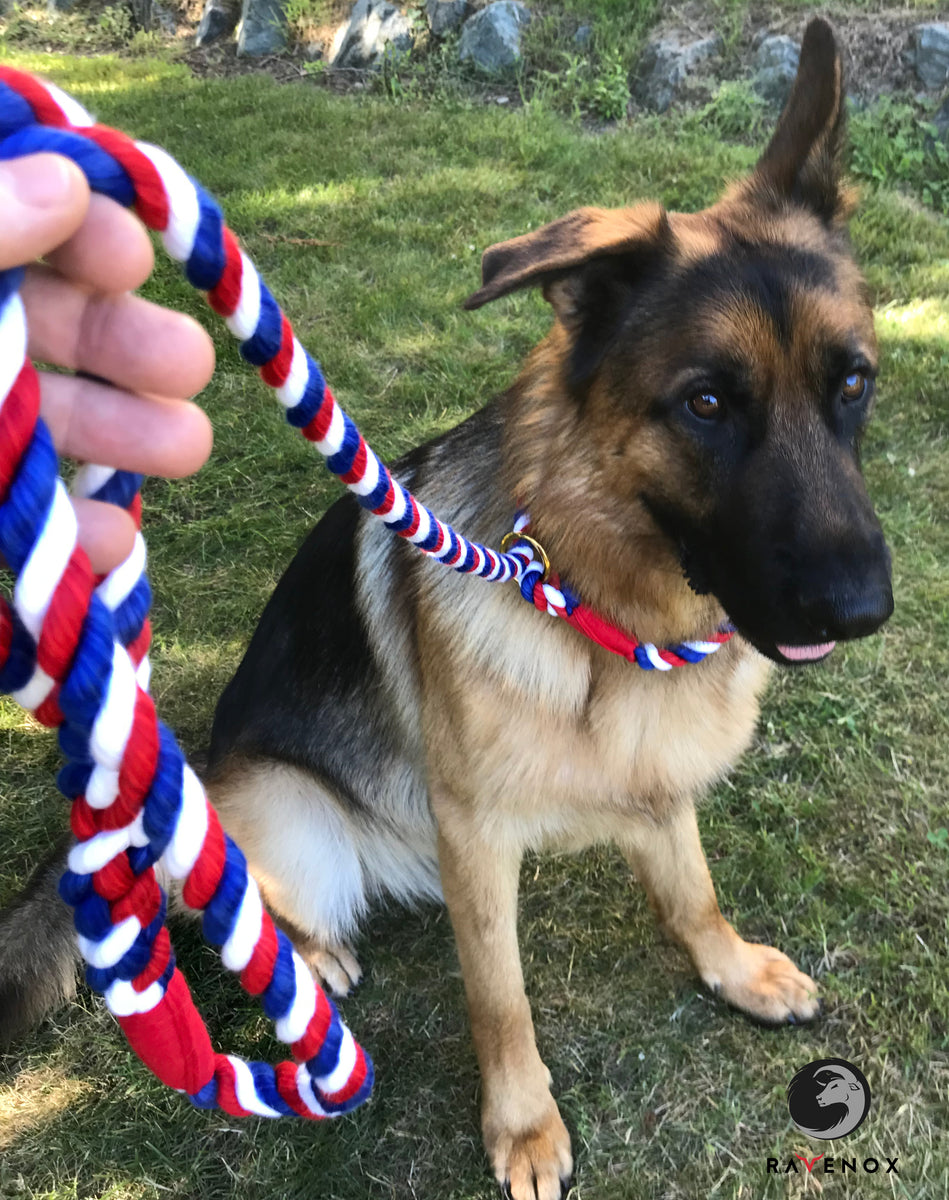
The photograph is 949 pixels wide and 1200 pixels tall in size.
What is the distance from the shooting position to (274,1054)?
2.48 m

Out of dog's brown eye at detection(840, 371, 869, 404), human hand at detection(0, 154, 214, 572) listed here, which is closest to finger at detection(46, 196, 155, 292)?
human hand at detection(0, 154, 214, 572)

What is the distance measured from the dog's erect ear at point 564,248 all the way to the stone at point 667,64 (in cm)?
635

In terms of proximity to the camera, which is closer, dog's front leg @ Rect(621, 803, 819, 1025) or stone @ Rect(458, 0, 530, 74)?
dog's front leg @ Rect(621, 803, 819, 1025)

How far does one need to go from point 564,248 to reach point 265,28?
32.5ft

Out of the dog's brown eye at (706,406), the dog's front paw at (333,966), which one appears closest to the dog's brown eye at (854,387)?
the dog's brown eye at (706,406)

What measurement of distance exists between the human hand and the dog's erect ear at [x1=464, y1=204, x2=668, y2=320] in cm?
74

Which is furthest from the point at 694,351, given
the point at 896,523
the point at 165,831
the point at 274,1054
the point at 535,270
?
the point at 896,523

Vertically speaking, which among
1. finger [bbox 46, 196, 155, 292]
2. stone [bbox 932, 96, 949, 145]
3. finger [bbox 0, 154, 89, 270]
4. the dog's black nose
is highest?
finger [bbox 0, 154, 89, 270]

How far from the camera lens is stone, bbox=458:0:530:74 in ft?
25.6

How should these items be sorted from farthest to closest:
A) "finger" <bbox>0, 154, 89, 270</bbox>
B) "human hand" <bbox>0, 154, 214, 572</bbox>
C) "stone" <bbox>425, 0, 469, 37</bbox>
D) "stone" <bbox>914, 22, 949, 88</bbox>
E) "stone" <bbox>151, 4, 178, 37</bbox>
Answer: "stone" <bbox>151, 4, 178, 37</bbox> < "stone" <bbox>425, 0, 469, 37</bbox> < "stone" <bbox>914, 22, 949, 88</bbox> < "human hand" <bbox>0, 154, 214, 572</bbox> < "finger" <bbox>0, 154, 89, 270</bbox>

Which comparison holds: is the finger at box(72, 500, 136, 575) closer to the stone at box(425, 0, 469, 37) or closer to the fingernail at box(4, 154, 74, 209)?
the fingernail at box(4, 154, 74, 209)

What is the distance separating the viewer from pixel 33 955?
7.61ft

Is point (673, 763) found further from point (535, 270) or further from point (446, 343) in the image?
point (446, 343)

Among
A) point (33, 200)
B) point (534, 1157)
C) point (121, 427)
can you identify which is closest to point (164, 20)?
point (121, 427)
